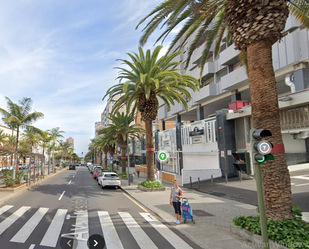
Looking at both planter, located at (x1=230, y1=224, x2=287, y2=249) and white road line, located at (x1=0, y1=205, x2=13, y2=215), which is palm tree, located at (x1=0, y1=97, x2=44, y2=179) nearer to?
white road line, located at (x1=0, y1=205, x2=13, y2=215)

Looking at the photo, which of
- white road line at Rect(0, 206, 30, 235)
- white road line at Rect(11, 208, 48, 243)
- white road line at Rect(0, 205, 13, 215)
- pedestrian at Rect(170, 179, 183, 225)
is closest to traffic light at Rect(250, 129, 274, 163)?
pedestrian at Rect(170, 179, 183, 225)

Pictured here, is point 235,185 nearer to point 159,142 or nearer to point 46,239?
point 46,239

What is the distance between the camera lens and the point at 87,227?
8.25 meters

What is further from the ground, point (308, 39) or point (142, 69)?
point (308, 39)

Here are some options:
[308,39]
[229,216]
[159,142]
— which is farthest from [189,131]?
[229,216]

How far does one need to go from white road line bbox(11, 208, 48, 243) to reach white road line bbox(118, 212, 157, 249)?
3233mm

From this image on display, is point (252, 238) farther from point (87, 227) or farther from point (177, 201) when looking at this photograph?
point (87, 227)

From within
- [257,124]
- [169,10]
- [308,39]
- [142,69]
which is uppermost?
[308,39]

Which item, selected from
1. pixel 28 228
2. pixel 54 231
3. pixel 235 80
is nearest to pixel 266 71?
pixel 54 231

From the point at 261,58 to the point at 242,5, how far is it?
168 cm

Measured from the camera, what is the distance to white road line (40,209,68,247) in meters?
6.78

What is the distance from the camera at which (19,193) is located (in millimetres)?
16891

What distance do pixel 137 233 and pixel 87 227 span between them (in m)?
1.89

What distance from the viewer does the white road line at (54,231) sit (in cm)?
678
